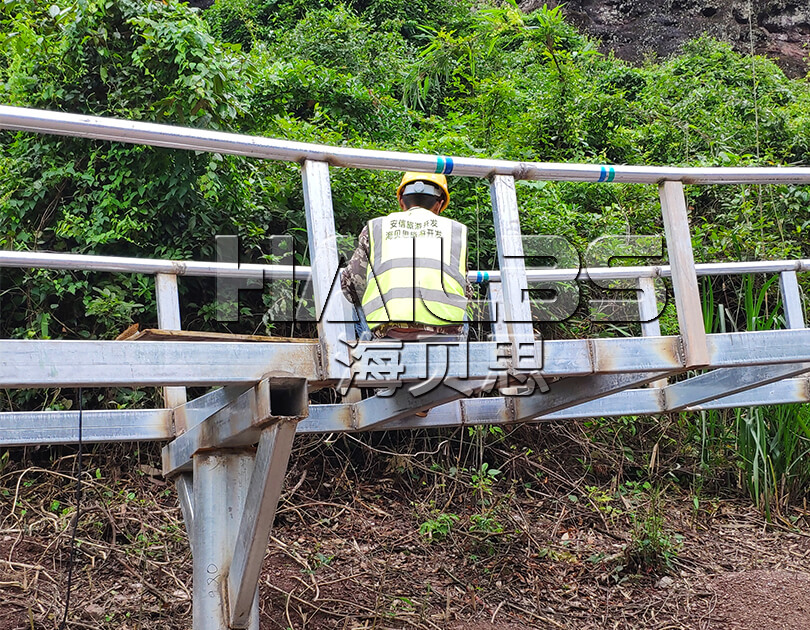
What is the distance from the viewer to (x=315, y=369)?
9.34ft

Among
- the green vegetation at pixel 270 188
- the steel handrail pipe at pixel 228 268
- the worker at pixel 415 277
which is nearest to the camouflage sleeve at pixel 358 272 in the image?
the worker at pixel 415 277

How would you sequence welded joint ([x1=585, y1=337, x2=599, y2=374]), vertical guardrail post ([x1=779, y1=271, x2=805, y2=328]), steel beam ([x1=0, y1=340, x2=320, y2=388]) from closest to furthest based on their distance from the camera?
steel beam ([x1=0, y1=340, x2=320, y2=388]), welded joint ([x1=585, y1=337, x2=599, y2=374]), vertical guardrail post ([x1=779, y1=271, x2=805, y2=328])

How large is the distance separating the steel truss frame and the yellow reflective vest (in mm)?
190

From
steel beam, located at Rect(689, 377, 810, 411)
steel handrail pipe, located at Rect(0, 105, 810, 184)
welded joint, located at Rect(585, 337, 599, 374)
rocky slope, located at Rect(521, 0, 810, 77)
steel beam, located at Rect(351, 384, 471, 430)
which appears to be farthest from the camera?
rocky slope, located at Rect(521, 0, 810, 77)

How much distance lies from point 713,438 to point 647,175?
12.9 feet

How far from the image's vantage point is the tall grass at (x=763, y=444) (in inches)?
247

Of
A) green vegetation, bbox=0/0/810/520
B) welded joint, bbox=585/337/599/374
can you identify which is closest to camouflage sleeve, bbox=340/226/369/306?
welded joint, bbox=585/337/599/374

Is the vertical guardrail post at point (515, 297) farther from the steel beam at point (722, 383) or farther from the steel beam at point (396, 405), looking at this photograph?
the steel beam at point (722, 383)

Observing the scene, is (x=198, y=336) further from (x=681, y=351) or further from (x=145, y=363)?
(x=681, y=351)

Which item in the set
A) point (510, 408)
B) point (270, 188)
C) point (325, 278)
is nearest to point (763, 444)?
point (510, 408)

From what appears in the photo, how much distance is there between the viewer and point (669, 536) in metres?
6.08

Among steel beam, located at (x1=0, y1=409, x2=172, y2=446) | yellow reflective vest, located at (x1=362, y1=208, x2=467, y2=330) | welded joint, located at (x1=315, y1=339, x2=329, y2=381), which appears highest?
yellow reflective vest, located at (x1=362, y1=208, x2=467, y2=330)

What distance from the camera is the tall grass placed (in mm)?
6266

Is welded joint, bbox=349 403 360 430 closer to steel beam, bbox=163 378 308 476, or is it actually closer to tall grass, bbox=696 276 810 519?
steel beam, bbox=163 378 308 476
